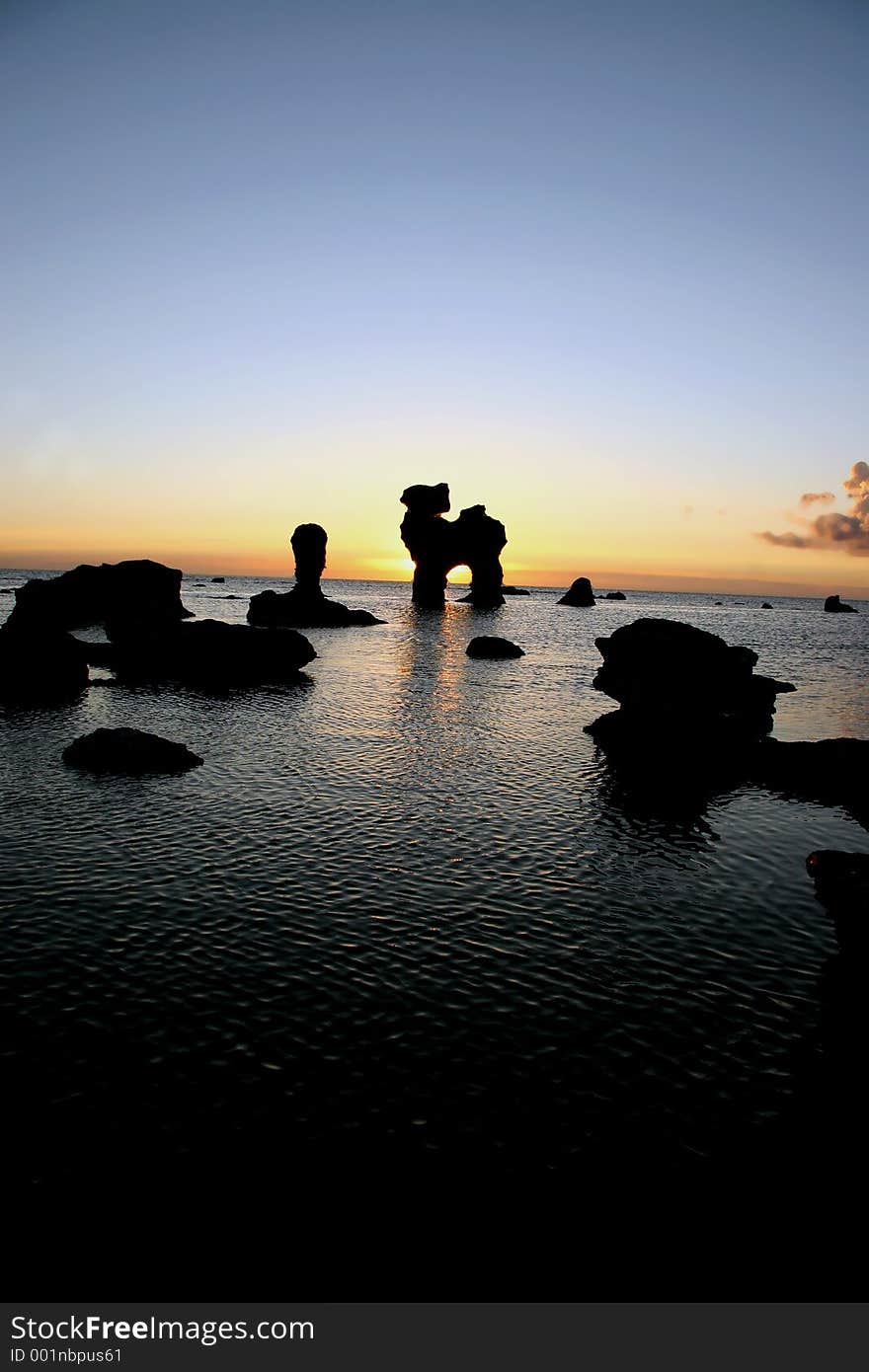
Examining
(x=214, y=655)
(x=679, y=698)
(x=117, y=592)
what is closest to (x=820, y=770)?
(x=679, y=698)

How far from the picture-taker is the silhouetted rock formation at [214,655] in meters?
68.3

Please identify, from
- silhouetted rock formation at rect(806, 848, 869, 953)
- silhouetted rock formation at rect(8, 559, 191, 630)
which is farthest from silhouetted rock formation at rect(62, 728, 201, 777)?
silhouetted rock formation at rect(8, 559, 191, 630)

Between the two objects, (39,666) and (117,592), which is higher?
(117,592)

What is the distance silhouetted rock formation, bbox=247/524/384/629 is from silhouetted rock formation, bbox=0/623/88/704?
68253mm

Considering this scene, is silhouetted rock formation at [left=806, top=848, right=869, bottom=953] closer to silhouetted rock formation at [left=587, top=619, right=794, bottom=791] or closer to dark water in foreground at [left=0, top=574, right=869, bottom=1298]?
dark water in foreground at [left=0, top=574, right=869, bottom=1298]

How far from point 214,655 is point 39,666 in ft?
50.3

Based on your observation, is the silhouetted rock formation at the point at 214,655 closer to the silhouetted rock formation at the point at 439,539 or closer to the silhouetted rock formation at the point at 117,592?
the silhouetted rock formation at the point at 117,592

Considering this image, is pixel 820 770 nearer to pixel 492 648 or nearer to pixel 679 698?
pixel 679 698

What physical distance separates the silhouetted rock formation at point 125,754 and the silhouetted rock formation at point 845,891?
90.3 feet

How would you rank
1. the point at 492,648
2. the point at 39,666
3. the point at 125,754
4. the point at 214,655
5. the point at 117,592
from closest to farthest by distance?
the point at 125,754, the point at 39,666, the point at 214,655, the point at 492,648, the point at 117,592

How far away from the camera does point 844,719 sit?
5656 centimetres

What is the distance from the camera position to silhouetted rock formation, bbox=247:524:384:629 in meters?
129

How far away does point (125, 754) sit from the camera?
3634 centimetres

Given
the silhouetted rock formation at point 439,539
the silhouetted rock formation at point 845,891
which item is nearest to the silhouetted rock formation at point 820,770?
the silhouetted rock formation at point 845,891
